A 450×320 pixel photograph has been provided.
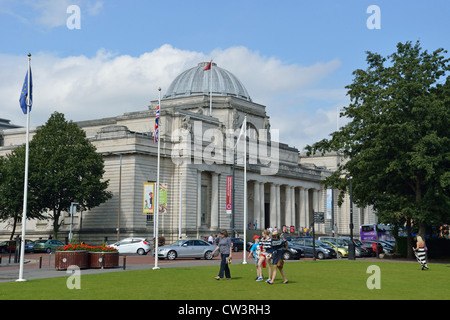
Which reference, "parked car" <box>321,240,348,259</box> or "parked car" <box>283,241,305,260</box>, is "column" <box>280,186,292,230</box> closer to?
"parked car" <box>321,240,348,259</box>

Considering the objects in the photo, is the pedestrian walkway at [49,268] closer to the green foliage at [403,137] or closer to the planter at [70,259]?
the planter at [70,259]

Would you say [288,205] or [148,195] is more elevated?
[148,195]

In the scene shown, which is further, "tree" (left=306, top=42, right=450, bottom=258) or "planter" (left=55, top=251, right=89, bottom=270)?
"tree" (left=306, top=42, right=450, bottom=258)

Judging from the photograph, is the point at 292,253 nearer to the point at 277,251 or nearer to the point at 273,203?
the point at 277,251

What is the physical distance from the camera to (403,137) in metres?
42.1

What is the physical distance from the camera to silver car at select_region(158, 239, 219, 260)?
4441 centimetres

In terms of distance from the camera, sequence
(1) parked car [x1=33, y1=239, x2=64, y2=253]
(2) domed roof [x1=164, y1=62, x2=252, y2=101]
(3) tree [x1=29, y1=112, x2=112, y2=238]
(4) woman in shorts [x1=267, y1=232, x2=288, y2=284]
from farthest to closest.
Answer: (2) domed roof [x1=164, y1=62, x2=252, y2=101] → (3) tree [x1=29, y1=112, x2=112, y2=238] → (1) parked car [x1=33, y1=239, x2=64, y2=253] → (4) woman in shorts [x1=267, y1=232, x2=288, y2=284]

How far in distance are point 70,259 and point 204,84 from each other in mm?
67294

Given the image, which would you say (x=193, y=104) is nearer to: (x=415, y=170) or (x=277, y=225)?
(x=277, y=225)

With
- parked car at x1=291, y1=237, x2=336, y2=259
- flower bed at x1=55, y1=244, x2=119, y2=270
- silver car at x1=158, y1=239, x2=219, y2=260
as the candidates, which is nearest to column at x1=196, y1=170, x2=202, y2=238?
parked car at x1=291, y1=237, x2=336, y2=259

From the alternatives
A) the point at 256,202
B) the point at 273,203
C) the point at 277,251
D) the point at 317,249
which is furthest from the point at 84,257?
the point at 273,203

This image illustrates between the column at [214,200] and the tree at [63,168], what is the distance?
1609 cm

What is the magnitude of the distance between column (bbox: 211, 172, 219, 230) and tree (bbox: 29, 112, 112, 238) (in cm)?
1609
